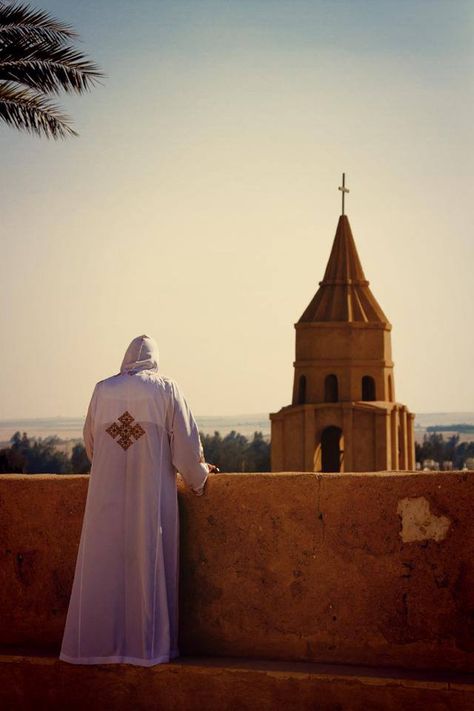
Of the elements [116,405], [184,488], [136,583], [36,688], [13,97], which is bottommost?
[36,688]

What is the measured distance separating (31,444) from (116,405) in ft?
258

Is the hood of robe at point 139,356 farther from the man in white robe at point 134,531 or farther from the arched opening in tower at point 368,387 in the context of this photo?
the arched opening in tower at point 368,387

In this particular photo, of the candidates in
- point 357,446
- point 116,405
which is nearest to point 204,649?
point 116,405

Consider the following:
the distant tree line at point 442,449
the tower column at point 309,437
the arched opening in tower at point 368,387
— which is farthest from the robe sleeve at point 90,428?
the distant tree line at point 442,449

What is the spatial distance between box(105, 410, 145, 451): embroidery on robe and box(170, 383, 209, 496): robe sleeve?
151 millimetres

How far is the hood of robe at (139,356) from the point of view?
485 cm

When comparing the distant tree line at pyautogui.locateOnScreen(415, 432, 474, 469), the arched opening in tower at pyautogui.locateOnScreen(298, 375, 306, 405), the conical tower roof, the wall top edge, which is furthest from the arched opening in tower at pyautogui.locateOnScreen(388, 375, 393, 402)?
the wall top edge

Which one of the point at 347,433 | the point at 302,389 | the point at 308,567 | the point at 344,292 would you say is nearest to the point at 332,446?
the point at 347,433

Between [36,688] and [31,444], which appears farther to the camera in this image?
[31,444]

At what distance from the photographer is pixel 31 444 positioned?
8175 cm

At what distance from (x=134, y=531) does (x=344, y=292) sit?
183 ft

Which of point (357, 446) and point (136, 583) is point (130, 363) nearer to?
point (136, 583)

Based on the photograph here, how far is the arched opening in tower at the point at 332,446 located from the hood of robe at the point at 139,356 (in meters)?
51.9

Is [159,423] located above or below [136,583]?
above
